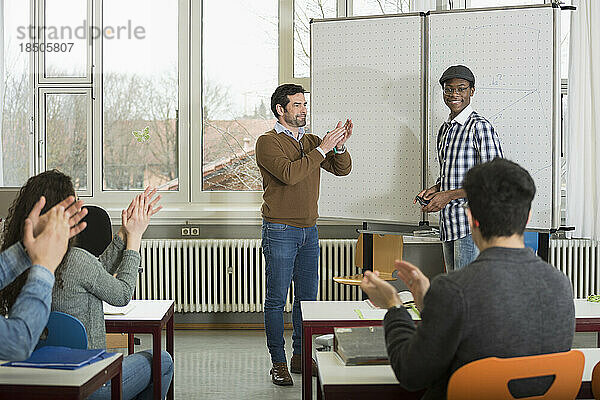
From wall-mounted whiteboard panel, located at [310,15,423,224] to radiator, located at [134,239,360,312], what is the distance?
28.2 inches

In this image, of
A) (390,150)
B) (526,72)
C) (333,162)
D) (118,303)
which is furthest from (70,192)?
(526,72)

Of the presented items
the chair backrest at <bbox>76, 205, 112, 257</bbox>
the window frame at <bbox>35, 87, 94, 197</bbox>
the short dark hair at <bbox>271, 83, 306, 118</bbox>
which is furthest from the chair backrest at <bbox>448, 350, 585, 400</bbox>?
the window frame at <bbox>35, 87, 94, 197</bbox>

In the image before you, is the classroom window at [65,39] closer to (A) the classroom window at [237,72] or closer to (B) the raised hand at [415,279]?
(A) the classroom window at [237,72]

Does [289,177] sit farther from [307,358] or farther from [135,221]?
Answer: [135,221]

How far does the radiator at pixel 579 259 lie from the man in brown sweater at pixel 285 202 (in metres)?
1.96

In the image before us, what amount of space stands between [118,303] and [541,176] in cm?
251

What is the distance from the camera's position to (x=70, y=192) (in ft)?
7.34

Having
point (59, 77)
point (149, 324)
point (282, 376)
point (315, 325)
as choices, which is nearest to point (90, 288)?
point (149, 324)

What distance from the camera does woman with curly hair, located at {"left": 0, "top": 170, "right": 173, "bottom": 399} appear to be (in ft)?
7.24

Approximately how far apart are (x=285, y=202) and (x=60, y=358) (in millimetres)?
2042

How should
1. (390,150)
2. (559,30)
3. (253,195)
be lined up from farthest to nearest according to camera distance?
(253,195)
(390,150)
(559,30)

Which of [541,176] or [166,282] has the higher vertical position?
[541,176]

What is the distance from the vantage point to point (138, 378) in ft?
7.88

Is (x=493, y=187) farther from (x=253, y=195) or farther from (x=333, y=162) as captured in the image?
(x=253, y=195)
